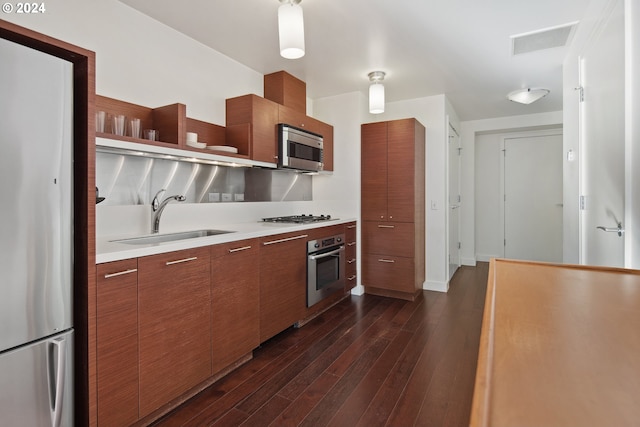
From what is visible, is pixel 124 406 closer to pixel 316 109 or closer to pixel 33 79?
pixel 33 79

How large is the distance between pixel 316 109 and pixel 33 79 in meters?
3.25

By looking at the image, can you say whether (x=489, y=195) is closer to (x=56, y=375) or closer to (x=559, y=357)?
(x=559, y=357)

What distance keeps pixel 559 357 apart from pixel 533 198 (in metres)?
5.70

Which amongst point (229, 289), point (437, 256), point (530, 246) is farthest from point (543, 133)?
point (229, 289)

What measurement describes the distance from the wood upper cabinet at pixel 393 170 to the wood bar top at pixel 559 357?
2.55m

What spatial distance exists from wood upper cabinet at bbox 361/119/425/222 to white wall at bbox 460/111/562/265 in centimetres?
193

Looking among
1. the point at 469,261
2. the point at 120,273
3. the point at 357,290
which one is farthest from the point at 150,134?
the point at 469,261

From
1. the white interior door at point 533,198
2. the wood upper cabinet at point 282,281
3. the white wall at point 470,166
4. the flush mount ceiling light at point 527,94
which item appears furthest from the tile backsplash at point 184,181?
the white interior door at point 533,198

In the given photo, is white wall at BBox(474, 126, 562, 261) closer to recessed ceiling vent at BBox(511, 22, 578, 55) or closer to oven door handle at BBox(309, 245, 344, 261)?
recessed ceiling vent at BBox(511, 22, 578, 55)

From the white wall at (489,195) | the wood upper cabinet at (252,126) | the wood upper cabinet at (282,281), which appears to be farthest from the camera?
the white wall at (489,195)

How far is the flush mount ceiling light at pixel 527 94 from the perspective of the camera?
3.67m

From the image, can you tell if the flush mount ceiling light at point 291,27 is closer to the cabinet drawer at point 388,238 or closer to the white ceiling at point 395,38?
the white ceiling at point 395,38

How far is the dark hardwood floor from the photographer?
1.71 metres

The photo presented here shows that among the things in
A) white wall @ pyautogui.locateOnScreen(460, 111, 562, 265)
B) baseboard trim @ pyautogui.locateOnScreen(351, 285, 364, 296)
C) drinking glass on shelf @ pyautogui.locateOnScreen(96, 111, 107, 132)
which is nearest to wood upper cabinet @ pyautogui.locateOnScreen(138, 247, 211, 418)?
drinking glass on shelf @ pyautogui.locateOnScreen(96, 111, 107, 132)
